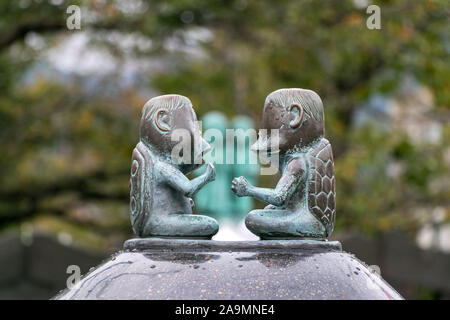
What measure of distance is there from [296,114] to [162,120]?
21.6 inches

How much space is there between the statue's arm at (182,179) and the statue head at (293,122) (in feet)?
0.80

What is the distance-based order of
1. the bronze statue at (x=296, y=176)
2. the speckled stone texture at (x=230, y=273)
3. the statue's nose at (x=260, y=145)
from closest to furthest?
the speckled stone texture at (x=230, y=273) → the bronze statue at (x=296, y=176) → the statue's nose at (x=260, y=145)

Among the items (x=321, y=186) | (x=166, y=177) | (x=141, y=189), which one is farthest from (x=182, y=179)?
(x=321, y=186)

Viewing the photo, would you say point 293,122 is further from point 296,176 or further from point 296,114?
point 296,176

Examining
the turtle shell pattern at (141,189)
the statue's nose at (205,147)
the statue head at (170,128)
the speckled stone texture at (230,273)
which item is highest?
the statue head at (170,128)

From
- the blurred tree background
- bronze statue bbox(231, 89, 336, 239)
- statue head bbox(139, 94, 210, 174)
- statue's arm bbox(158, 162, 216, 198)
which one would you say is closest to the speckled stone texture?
bronze statue bbox(231, 89, 336, 239)

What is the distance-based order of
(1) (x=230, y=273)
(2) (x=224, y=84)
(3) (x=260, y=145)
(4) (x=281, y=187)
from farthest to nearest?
(2) (x=224, y=84) → (3) (x=260, y=145) → (4) (x=281, y=187) → (1) (x=230, y=273)

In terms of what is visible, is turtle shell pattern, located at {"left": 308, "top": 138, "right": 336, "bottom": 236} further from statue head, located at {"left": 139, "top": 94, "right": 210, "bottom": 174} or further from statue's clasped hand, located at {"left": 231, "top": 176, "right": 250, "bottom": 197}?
statue head, located at {"left": 139, "top": 94, "right": 210, "bottom": 174}

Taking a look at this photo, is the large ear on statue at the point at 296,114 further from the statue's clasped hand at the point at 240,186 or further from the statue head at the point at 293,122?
the statue's clasped hand at the point at 240,186

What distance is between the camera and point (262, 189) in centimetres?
304

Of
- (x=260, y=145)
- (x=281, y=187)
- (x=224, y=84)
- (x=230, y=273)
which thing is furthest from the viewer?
(x=224, y=84)

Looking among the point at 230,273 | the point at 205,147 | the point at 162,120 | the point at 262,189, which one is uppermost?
the point at 162,120

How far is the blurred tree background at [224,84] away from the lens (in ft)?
28.6

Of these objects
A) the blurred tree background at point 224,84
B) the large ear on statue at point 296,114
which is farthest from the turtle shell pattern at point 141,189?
the blurred tree background at point 224,84
